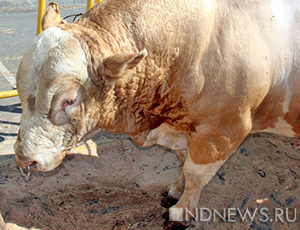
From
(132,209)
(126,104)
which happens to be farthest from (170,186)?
(126,104)

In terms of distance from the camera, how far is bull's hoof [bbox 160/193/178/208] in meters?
2.85

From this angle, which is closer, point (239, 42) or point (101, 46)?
point (101, 46)

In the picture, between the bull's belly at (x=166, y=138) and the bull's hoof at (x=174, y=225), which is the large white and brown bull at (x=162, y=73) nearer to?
the bull's belly at (x=166, y=138)

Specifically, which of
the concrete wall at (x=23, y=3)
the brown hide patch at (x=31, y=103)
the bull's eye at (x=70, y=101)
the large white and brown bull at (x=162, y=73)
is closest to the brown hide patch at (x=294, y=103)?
the large white and brown bull at (x=162, y=73)

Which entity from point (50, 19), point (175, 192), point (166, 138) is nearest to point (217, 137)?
point (166, 138)

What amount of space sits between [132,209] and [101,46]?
4.93ft

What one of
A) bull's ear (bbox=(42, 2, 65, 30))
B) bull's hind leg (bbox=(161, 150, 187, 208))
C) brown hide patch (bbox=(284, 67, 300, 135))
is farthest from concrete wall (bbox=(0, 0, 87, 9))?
brown hide patch (bbox=(284, 67, 300, 135))

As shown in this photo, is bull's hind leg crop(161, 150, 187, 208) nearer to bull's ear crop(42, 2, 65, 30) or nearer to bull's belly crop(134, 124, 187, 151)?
bull's belly crop(134, 124, 187, 151)

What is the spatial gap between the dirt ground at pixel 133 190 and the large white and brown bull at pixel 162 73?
2.43ft

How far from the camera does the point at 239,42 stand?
2.02 m

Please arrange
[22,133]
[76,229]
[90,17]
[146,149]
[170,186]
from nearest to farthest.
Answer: [22,133] < [90,17] < [76,229] < [170,186] < [146,149]

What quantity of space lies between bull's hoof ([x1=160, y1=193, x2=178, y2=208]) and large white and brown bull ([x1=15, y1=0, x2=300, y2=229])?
643mm

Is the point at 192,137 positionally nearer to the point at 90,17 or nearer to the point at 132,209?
the point at 132,209

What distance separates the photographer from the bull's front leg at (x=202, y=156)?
2.23 meters
